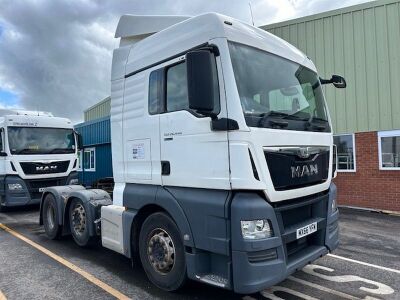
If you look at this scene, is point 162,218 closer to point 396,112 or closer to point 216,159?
point 216,159

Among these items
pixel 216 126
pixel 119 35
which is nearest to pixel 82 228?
pixel 119 35

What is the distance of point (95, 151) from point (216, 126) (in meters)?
16.4

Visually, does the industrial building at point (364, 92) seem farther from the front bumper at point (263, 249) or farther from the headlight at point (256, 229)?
the headlight at point (256, 229)

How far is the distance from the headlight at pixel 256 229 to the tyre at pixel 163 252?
936 mm

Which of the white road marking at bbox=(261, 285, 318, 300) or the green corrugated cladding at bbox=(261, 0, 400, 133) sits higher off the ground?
the green corrugated cladding at bbox=(261, 0, 400, 133)

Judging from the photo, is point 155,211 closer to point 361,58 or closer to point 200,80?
point 200,80

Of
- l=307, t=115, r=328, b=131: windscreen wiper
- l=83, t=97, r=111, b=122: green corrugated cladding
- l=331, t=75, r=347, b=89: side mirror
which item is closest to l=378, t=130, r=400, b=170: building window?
l=331, t=75, r=347, b=89: side mirror

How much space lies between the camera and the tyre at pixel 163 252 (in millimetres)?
4188

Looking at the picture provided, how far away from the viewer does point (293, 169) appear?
3.97 m

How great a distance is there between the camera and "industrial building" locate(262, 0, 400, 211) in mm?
10961

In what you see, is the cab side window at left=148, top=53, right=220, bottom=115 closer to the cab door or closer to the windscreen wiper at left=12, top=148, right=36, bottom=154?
the cab door

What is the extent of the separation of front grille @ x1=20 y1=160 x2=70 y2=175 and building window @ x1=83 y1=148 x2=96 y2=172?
8.07 m

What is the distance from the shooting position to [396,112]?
10875 millimetres

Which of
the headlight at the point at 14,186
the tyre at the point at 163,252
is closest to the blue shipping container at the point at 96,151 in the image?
the headlight at the point at 14,186
